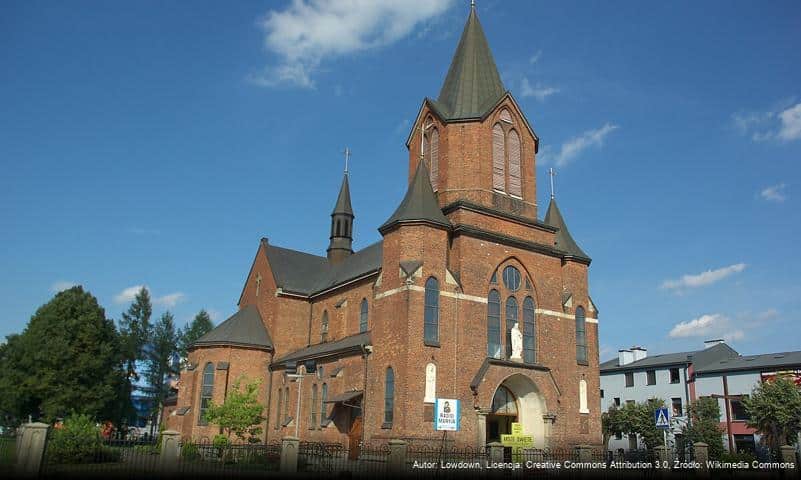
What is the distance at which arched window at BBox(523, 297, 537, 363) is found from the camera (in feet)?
103

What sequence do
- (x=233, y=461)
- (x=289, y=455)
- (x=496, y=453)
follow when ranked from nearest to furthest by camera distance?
(x=289, y=455), (x=233, y=461), (x=496, y=453)

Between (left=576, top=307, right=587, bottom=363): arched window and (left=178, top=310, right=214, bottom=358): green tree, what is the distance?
59677 millimetres

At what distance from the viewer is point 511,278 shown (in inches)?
1259

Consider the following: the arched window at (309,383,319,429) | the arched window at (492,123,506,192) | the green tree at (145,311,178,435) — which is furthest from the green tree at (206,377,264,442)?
the green tree at (145,311,178,435)

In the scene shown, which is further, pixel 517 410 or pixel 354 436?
pixel 354 436

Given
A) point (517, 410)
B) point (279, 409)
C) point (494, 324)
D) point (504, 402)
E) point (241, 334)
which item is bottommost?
point (279, 409)

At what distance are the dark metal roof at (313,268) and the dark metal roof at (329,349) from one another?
3.68m

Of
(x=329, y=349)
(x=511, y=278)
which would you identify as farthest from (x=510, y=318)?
(x=329, y=349)

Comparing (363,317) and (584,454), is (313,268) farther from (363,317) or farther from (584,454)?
(584,454)

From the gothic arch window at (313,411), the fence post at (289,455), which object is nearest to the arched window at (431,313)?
the fence post at (289,455)

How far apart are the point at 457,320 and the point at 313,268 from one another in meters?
19.8

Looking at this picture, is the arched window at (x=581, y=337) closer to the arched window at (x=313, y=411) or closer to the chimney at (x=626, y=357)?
the arched window at (x=313, y=411)

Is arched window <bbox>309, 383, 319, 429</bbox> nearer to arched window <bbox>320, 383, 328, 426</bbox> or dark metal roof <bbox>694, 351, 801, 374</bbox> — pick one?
arched window <bbox>320, 383, 328, 426</bbox>

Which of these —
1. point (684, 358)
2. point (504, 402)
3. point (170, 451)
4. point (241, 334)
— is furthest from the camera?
point (684, 358)
